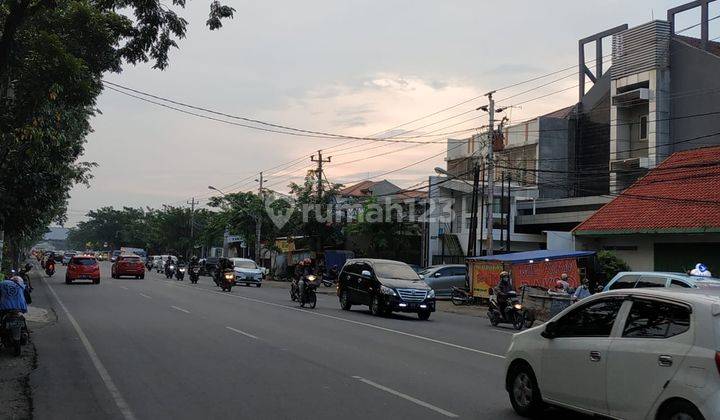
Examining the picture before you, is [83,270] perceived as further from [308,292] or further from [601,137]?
[601,137]

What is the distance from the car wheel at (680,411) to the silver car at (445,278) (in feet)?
82.7

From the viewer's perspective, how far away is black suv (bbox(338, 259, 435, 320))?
65.8 feet

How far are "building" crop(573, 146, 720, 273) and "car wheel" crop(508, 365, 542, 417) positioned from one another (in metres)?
21.1

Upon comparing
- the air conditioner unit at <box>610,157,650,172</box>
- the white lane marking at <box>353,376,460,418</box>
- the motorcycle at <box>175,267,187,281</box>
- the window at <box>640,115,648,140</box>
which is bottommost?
the motorcycle at <box>175,267,187,281</box>

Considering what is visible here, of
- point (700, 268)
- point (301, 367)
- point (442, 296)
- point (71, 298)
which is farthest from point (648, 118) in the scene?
point (301, 367)

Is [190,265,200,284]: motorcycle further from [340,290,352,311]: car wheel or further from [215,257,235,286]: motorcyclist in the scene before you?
[340,290,352,311]: car wheel

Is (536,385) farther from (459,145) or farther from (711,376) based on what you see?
(459,145)

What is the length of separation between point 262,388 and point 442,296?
2302 centimetres

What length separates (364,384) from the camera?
30.2ft

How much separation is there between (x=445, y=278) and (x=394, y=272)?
1010 centimetres

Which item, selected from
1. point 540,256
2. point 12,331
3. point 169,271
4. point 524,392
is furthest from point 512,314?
point 169,271

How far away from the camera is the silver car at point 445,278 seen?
3093cm

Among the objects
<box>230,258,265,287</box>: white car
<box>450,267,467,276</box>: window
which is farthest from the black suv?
<box>230,258,265,287</box>: white car

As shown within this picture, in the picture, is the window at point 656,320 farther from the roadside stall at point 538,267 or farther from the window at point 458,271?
the window at point 458,271
